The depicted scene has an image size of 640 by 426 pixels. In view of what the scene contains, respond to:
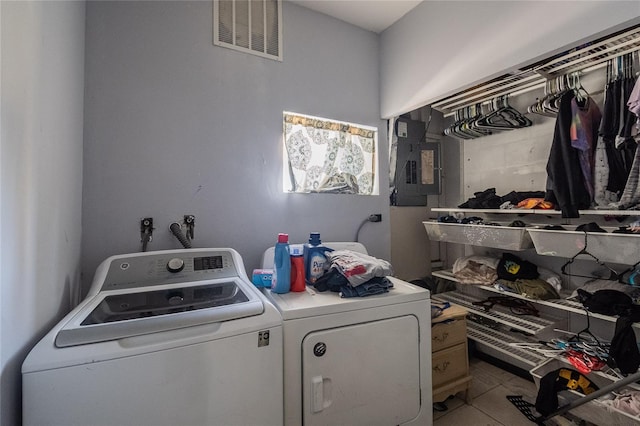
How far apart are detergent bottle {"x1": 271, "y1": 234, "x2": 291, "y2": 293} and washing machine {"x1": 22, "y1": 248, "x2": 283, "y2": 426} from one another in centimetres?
21

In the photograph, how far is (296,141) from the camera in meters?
1.99

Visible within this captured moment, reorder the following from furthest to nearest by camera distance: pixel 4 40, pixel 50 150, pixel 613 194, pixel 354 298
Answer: pixel 613 194 < pixel 354 298 < pixel 50 150 < pixel 4 40

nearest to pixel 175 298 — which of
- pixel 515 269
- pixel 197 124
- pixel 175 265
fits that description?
pixel 175 265

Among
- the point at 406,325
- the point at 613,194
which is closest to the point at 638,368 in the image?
the point at 613,194

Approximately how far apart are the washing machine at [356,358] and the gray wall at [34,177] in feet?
2.56

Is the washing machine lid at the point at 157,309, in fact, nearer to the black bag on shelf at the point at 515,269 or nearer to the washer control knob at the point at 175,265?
the washer control knob at the point at 175,265

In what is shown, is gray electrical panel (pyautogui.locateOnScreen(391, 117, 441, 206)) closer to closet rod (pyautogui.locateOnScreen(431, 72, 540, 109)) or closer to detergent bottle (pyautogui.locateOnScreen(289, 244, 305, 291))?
closet rod (pyautogui.locateOnScreen(431, 72, 540, 109))

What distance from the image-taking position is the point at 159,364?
0.79 meters

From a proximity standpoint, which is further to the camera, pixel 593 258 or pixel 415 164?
pixel 415 164

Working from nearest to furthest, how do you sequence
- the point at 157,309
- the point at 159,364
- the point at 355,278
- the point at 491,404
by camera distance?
the point at 159,364
the point at 157,309
the point at 355,278
the point at 491,404

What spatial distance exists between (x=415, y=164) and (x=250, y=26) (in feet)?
6.38

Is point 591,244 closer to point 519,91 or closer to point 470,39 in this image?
point 519,91

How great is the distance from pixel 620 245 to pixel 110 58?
2962mm

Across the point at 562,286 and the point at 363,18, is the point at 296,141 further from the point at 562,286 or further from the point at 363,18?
the point at 562,286
